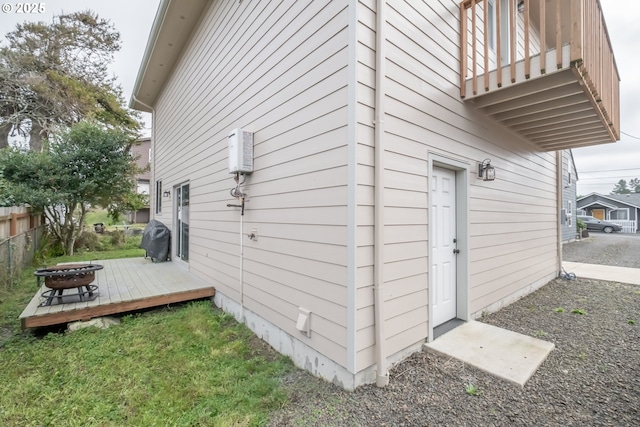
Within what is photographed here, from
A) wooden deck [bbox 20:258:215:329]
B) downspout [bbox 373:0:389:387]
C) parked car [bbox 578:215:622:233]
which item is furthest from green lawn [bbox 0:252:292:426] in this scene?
parked car [bbox 578:215:622:233]

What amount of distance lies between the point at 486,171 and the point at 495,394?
2.64 m

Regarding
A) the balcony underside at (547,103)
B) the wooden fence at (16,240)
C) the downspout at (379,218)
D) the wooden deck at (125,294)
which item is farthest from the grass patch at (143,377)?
the balcony underside at (547,103)

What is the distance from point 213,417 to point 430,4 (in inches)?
169

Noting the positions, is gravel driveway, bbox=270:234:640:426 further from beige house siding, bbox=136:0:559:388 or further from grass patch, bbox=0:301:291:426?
grass patch, bbox=0:301:291:426

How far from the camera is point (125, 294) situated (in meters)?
4.36

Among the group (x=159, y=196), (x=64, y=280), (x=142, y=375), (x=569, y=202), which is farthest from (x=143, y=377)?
(x=569, y=202)

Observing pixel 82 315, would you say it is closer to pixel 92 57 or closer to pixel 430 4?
pixel 430 4

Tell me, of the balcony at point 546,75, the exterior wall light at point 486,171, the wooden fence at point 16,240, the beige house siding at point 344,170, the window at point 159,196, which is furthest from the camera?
the window at point 159,196

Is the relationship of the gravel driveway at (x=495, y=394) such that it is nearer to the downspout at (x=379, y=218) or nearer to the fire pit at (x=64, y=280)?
the downspout at (x=379, y=218)

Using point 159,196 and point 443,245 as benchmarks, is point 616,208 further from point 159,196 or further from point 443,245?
point 159,196

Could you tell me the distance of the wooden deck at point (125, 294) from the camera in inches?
142

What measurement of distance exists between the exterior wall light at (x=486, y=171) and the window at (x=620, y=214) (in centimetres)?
3328

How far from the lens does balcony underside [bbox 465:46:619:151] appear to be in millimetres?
2963

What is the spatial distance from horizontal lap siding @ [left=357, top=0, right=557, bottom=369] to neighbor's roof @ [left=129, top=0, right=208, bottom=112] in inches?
163
